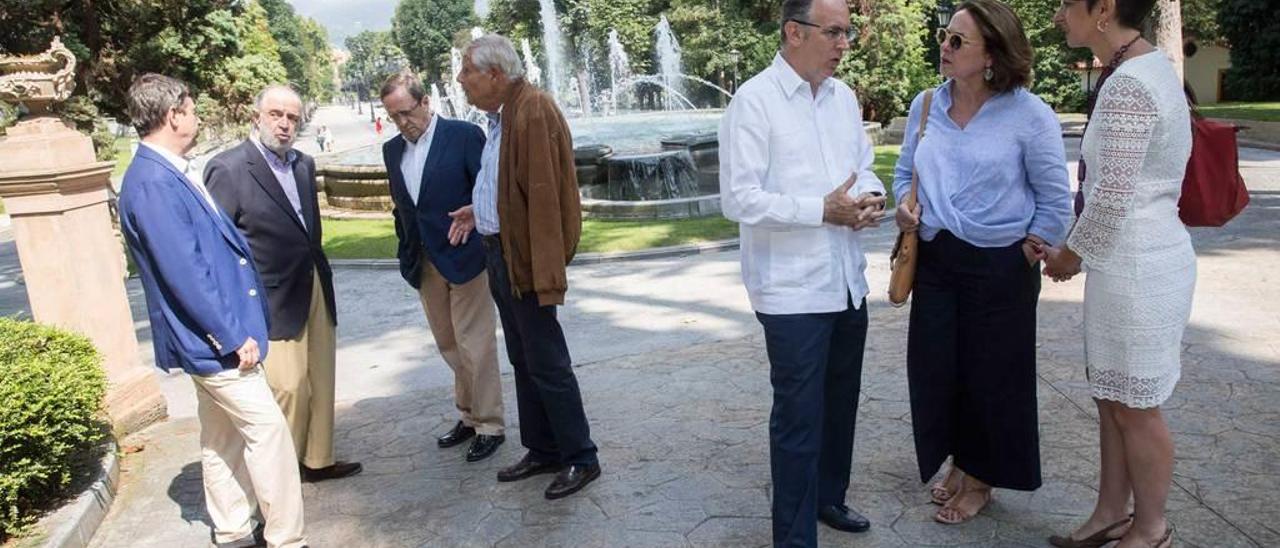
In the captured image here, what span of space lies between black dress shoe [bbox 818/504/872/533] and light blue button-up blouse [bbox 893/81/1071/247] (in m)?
1.11

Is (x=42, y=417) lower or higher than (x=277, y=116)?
lower

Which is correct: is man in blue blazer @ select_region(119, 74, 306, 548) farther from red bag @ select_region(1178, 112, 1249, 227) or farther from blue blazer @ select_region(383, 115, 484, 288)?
red bag @ select_region(1178, 112, 1249, 227)

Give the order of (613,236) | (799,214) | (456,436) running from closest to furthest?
(799,214)
(456,436)
(613,236)

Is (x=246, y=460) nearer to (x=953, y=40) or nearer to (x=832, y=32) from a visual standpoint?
(x=832, y=32)

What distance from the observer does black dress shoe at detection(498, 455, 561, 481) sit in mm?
3939

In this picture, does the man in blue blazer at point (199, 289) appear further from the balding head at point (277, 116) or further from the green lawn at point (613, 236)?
the green lawn at point (613, 236)

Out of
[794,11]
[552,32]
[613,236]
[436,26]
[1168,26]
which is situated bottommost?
[613,236]

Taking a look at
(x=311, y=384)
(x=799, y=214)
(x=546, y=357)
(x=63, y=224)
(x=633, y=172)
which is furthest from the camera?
(x=633, y=172)

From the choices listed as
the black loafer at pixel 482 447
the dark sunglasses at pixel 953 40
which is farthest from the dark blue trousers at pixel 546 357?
the dark sunglasses at pixel 953 40

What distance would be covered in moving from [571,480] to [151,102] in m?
2.19

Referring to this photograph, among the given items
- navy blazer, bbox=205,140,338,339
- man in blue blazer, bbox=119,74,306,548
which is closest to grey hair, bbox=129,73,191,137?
man in blue blazer, bbox=119,74,306,548

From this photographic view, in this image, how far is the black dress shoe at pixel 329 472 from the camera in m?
4.15

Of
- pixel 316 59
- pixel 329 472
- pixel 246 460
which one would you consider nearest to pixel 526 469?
pixel 329 472

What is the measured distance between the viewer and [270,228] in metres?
3.76
